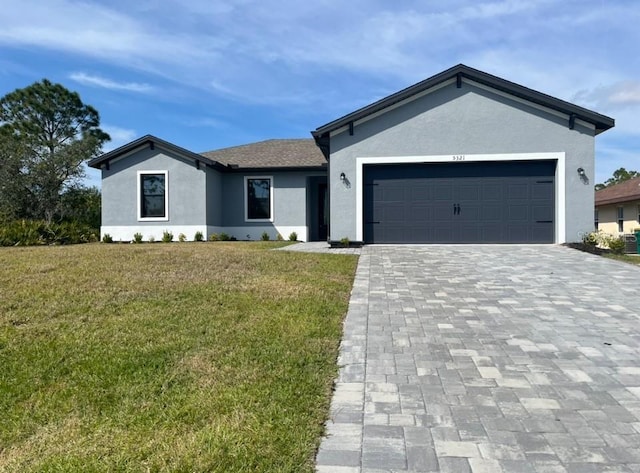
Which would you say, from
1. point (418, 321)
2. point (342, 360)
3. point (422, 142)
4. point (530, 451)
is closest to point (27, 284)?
point (342, 360)

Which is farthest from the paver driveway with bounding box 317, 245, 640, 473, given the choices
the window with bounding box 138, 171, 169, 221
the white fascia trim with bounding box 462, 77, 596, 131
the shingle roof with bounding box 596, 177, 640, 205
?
the shingle roof with bounding box 596, 177, 640, 205

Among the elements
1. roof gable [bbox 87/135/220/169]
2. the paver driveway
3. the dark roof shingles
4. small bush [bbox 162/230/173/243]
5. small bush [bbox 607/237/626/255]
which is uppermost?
roof gable [bbox 87/135/220/169]

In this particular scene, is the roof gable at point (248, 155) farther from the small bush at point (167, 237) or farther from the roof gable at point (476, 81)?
the roof gable at point (476, 81)

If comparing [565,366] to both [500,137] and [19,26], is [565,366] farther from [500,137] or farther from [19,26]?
[19,26]

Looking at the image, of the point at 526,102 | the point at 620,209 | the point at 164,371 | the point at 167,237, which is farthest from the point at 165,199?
the point at 620,209

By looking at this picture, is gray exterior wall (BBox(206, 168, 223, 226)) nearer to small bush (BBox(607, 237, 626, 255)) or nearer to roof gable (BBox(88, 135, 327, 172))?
roof gable (BBox(88, 135, 327, 172))

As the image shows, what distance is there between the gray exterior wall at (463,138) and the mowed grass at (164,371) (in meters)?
7.42

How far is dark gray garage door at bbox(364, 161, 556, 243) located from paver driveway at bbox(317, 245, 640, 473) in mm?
→ 6626

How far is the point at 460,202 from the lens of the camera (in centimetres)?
1399

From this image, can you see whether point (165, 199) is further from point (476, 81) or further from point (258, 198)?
point (476, 81)

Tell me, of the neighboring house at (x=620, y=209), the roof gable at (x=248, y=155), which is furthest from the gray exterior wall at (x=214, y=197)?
the neighboring house at (x=620, y=209)

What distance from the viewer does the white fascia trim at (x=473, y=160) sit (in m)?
13.4

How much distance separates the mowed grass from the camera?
2.53 meters

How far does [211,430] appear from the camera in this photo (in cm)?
273
